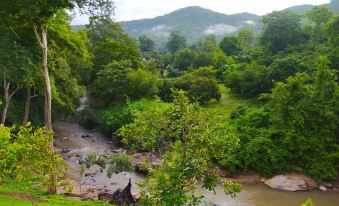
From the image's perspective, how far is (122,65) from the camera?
168ft

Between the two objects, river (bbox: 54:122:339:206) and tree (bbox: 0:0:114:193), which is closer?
tree (bbox: 0:0:114:193)

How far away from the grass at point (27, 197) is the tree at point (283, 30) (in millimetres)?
47757

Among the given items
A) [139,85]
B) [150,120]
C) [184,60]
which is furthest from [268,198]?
[184,60]

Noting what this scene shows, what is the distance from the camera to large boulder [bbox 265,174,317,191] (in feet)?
105

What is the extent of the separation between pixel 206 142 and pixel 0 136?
8.03m

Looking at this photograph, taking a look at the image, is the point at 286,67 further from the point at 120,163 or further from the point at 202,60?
the point at 202,60

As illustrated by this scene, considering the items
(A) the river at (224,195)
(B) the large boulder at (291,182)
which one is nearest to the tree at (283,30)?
(B) the large boulder at (291,182)

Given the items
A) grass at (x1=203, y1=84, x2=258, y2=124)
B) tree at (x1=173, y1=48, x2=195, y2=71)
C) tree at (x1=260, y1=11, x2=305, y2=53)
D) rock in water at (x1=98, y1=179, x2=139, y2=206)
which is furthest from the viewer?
tree at (x1=173, y1=48, x2=195, y2=71)

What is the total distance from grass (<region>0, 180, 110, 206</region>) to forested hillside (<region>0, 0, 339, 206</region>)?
106 mm

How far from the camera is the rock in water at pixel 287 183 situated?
1264 inches

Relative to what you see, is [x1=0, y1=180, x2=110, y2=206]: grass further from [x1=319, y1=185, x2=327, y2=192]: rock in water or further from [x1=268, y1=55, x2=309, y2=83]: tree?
[x1=268, y1=55, x2=309, y2=83]: tree

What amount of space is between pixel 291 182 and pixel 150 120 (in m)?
19.9

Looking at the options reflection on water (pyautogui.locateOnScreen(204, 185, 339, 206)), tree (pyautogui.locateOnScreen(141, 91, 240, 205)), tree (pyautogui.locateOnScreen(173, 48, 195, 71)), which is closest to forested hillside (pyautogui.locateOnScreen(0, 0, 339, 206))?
tree (pyautogui.locateOnScreen(141, 91, 240, 205))

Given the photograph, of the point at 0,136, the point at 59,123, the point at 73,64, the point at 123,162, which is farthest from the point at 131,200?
the point at 73,64
